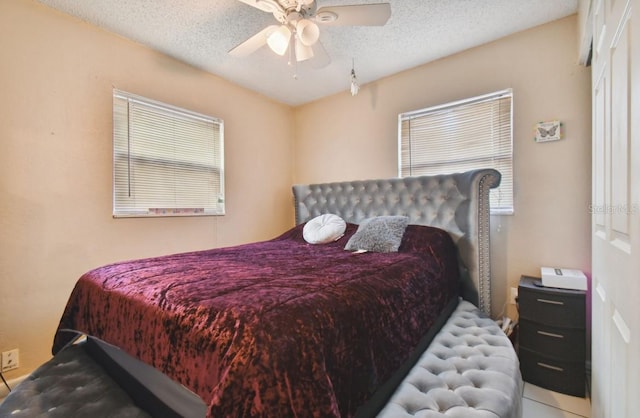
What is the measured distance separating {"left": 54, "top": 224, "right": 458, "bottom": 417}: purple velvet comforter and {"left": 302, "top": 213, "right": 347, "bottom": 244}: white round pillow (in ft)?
2.71

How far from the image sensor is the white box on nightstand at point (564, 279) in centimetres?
179

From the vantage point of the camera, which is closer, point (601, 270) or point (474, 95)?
point (601, 270)

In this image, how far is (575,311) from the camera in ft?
5.75

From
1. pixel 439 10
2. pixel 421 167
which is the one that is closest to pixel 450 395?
pixel 421 167

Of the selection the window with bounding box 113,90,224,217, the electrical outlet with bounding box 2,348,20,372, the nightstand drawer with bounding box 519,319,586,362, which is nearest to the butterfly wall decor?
the nightstand drawer with bounding box 519,319,586,362

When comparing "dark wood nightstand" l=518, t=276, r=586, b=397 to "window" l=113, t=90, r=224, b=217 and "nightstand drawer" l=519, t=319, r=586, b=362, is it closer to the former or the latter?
"nightstand drawer" l=519, t=319, r=586, b=362

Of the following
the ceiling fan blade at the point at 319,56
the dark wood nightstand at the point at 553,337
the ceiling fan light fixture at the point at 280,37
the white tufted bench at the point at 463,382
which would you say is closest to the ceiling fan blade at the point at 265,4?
the ceiling fan light fixture at the point at 280,37

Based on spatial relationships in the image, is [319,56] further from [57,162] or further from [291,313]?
[57,162]

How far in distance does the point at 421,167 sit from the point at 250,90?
2.16 m

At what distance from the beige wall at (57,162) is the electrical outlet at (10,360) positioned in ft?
0.11

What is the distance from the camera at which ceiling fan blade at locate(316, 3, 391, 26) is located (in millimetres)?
1536

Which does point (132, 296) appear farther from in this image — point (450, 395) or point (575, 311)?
point (575, 311)

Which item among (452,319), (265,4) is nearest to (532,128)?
(452,319)

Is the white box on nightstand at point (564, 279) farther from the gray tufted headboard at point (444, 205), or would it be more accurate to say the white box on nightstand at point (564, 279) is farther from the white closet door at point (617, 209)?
the white closet door at point (617, 209)
